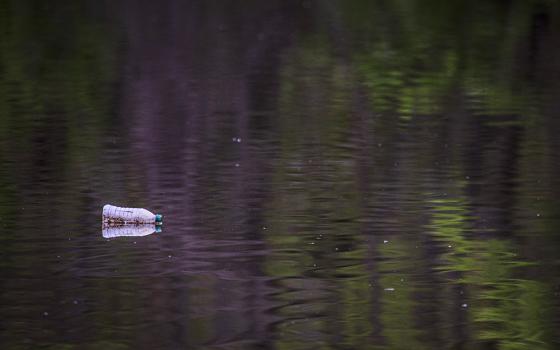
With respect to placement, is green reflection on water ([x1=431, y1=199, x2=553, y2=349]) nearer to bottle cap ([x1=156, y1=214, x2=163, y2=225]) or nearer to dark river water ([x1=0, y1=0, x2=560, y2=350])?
dark river water ([x1=0, y1=0, x2=560, y2=350])

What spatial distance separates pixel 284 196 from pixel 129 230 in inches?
59.4

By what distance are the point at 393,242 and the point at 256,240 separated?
884mm

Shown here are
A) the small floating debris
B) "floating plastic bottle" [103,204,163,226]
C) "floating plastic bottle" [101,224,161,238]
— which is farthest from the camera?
"floating plastic bottle" [103,204,163,226]

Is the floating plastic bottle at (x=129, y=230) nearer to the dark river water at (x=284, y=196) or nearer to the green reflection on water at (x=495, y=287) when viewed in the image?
the dark river water at (x=284, y=196)

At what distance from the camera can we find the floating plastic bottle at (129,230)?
859 centimetres

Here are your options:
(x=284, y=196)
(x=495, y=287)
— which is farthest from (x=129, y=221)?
(x=495, y=287)

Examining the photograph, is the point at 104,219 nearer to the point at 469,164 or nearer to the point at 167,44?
the point at 469,164

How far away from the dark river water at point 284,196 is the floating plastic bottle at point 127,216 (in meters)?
0.13

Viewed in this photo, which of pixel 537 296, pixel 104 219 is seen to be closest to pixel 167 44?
pixel 104 219

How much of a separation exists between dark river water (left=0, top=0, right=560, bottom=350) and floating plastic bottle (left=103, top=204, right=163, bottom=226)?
0.13 metres

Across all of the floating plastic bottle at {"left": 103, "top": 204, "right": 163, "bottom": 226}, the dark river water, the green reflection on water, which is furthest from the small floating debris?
the green reflection on water

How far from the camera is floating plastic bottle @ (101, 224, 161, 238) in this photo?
859cm

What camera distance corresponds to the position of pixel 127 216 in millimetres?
8953

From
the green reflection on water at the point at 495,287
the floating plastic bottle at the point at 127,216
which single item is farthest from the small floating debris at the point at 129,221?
the green reflection on water at the point at 495,287
